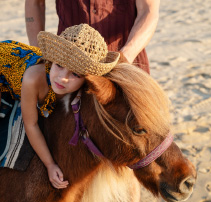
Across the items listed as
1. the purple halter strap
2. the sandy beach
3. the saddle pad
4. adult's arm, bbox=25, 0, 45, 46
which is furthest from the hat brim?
the sandy beach

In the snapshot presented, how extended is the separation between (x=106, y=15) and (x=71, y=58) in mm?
925

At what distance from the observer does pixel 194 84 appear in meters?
5.40

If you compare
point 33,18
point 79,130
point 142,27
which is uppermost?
point 142,27

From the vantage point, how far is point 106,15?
242 cm

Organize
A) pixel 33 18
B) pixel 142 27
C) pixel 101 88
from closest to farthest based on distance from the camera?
pixel 101 88 < pixel 142 27 < pixel 33 18

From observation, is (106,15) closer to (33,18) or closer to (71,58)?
(33,18)

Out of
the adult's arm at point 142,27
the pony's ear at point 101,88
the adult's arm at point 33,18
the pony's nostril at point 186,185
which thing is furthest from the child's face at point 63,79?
the adult's arm at point 33,18

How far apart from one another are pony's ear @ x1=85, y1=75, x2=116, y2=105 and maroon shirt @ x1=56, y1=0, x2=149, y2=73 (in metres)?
0.83

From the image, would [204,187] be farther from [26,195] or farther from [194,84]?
[194,84]

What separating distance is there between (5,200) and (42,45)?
95cm

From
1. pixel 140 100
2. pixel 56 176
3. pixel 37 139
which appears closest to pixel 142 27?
pixel 140 100

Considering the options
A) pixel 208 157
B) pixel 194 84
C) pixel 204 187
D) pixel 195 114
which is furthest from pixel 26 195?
pixel 194 84

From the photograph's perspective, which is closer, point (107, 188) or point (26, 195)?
point (26, 195)

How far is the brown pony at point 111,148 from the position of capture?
1695 millimetres
